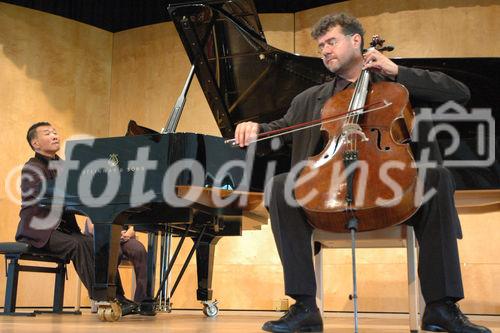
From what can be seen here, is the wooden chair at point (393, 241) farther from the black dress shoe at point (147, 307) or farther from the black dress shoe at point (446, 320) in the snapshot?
the black dress shoe at point (147, 307)

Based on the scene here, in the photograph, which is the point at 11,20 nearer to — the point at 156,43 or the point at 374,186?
the point at 156,43

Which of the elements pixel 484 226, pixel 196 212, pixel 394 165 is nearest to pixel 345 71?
pixel 394 165

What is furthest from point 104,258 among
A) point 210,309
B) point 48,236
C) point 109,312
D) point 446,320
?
point 446,320

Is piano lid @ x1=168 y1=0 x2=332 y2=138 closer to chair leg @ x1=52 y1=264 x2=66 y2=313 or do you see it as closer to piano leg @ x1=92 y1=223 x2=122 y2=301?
piano leg @ x1=92 y1=223 x2=122 y2=301

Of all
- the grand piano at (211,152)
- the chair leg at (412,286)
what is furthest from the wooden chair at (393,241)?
the grand piano at (211,152)

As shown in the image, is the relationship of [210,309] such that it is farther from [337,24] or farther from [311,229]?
[337,24]

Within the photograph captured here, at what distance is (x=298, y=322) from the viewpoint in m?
1.83

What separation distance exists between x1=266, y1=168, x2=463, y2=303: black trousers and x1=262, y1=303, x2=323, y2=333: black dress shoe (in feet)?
0.18

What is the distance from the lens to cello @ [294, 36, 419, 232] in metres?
1.73

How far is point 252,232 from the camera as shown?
5.52 meters

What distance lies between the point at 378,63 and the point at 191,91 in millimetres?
4057

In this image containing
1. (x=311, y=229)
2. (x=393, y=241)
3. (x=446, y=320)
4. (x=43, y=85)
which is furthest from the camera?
(x=43, y=85)

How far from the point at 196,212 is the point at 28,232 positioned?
1033 millimetres

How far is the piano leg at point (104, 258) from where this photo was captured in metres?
3.04
